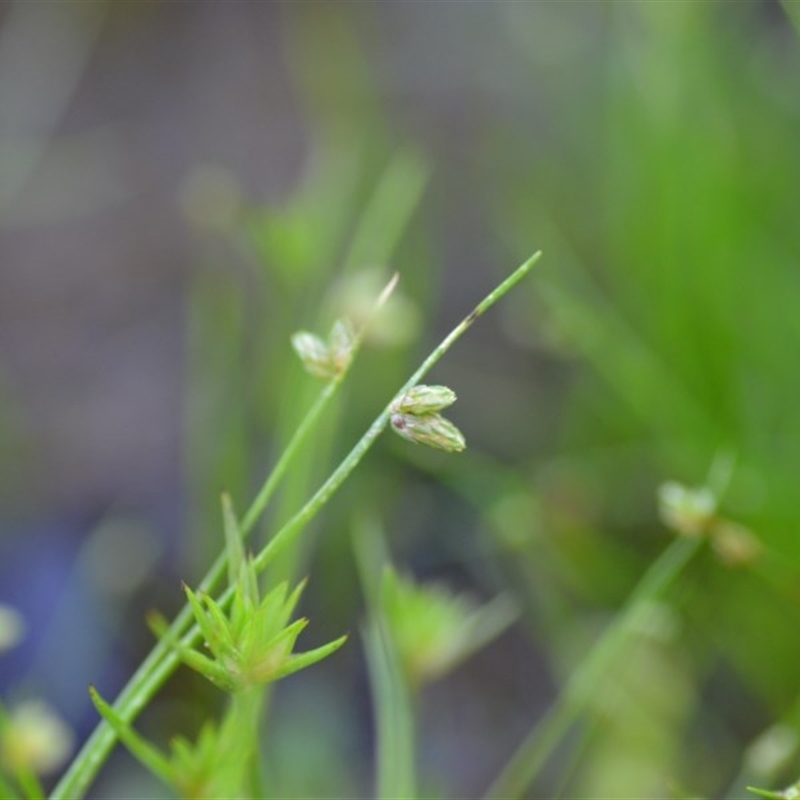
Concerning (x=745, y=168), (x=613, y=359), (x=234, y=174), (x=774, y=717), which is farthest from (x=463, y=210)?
(x=774, y=717)

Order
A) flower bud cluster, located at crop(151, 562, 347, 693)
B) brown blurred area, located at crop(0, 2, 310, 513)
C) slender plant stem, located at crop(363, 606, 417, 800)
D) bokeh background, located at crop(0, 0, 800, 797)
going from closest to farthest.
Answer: flower bud cluster, located at crop(151, 562, 347, 693) → slender plant stem, located at crop(363, 606, 417, 800) → bokeh background, located at crop(0, 0, 800, 797) → brown blurred area, located at crop(0, 2, 310, 513)

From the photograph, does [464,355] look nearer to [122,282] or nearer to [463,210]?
[463,210]

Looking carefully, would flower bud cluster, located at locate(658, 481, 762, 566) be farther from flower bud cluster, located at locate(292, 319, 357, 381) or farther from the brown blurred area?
the brown blurred area

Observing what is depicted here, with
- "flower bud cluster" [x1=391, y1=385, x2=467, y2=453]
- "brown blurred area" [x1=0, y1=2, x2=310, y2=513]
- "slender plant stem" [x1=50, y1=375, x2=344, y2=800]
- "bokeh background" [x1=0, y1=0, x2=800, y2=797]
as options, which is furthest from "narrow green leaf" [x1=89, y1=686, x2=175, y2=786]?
"brown blurred area" [x1=0, y1=2, x2=310, y2=513]

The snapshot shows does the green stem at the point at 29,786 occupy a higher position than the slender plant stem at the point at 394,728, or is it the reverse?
the green stem at the point at 29,786

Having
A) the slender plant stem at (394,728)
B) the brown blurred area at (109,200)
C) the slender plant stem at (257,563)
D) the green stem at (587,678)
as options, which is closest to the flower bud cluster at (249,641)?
the slender plant stem at (257,563)

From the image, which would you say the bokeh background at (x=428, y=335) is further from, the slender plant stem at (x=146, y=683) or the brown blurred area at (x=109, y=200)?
the slender plant stem at (x=146, y=683)
